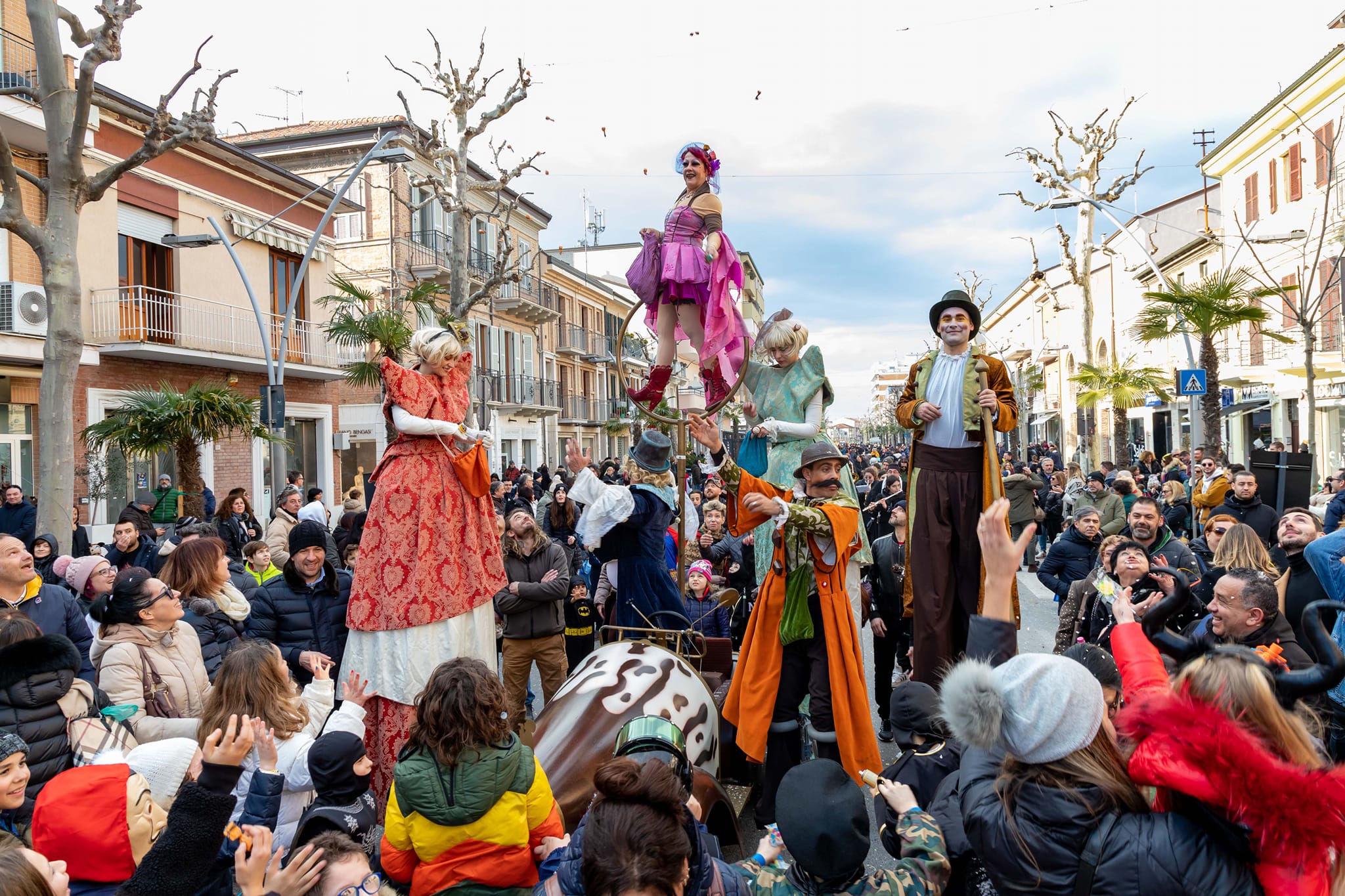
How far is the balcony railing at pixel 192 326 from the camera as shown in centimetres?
1628

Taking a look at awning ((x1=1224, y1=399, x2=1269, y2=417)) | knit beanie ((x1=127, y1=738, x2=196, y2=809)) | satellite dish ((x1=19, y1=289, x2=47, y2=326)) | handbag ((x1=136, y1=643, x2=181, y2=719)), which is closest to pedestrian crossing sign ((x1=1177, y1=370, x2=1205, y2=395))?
handbag ((x1=136, y1=643, x2=181, y2=719))

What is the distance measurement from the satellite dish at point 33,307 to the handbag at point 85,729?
1383 centimetres

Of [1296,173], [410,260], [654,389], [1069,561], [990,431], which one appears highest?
[1296,173]

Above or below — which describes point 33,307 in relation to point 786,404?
above

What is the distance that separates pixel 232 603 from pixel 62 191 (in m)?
5.65

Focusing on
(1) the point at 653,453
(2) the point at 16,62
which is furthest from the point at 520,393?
(1) the point at 653,453

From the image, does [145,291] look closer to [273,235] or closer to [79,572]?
[273,235]

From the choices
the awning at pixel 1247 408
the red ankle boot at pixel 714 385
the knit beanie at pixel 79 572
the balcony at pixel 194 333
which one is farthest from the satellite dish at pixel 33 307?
the awning at pixel 1247 408

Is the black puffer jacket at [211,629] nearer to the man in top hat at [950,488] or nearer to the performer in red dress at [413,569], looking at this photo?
the performer in red dress at [413,569]

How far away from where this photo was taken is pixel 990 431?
4.42 metres

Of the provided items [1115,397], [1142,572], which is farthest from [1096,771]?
[1115,397]

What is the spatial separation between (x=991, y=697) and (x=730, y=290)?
11.3ft

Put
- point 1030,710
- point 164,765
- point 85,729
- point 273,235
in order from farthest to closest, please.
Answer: point 273,235, point 85,729, point 164,765, point 1030,710

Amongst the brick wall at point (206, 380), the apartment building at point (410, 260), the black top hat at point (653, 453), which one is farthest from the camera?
the apartment building at point (410, 260)
